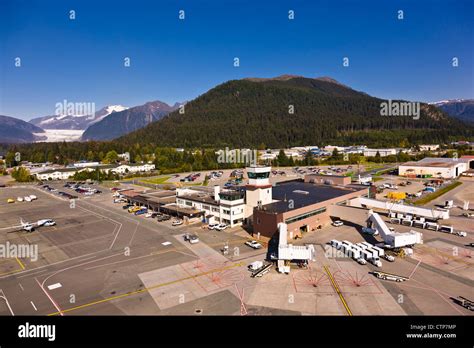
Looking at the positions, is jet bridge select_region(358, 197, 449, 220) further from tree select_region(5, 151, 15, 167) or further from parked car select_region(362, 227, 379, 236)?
tree select_region(5, 151, 15, 167)

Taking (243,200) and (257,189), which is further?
(243,200)

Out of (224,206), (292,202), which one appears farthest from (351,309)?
(224,206)

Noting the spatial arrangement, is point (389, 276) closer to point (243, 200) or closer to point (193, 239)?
point (193, 239)

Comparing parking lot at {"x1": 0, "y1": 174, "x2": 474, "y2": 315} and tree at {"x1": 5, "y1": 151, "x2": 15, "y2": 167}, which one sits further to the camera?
tree at {"x1": 5, "y1": 151, "x2": 15, "y2": 167}

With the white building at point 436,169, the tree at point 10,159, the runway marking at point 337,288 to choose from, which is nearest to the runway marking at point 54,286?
the runway marking at point 337,288

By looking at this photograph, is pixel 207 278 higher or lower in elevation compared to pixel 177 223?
lower

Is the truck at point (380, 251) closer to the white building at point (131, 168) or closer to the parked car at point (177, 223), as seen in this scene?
the parked car at point (177, 223)

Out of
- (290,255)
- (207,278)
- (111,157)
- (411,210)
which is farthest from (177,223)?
(111,157)

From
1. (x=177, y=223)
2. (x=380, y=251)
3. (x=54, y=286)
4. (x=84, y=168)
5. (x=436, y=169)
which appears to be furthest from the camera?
(x=84, y=168)

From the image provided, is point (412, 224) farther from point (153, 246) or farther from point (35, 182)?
point (35, 182)

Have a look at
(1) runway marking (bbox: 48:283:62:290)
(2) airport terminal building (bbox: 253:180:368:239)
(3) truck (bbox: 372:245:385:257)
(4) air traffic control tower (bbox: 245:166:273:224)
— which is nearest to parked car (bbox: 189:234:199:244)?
(2) airport terminal building (bbox: 253:180:368:239)

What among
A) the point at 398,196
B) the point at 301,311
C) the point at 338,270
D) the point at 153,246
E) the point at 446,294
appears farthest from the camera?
the point at 398,196
